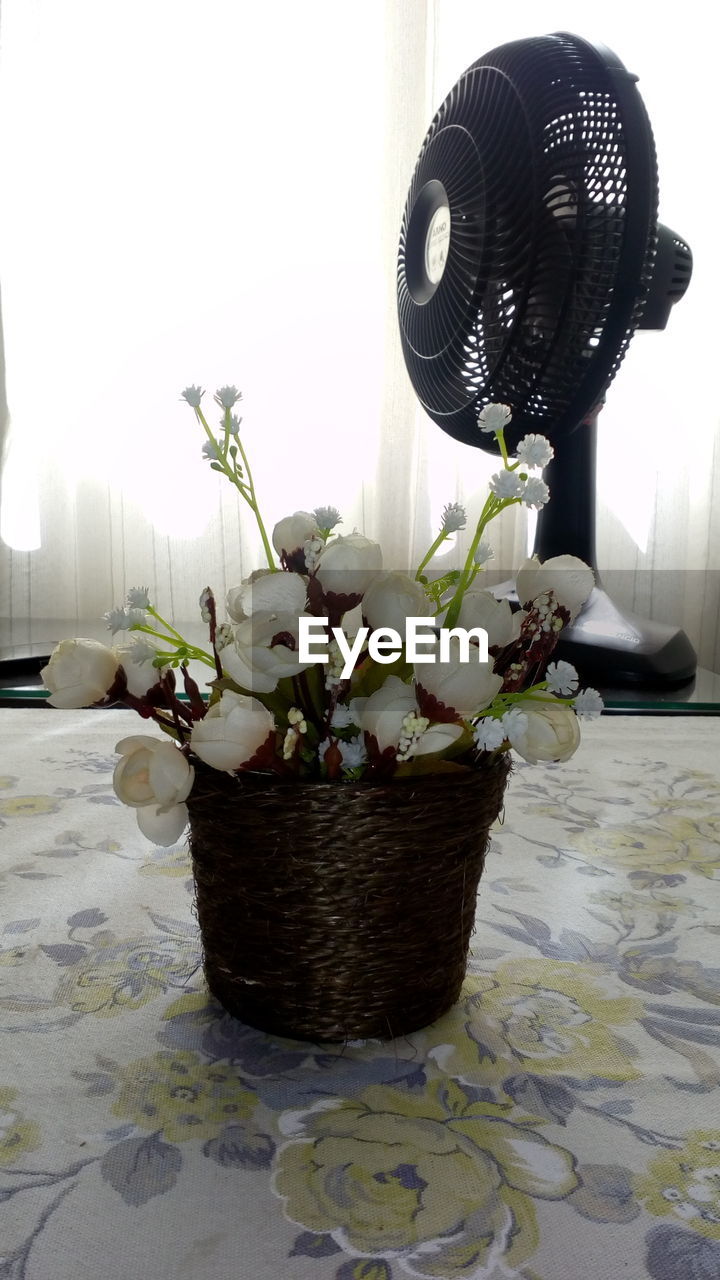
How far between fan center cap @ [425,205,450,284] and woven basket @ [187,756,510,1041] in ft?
2.81

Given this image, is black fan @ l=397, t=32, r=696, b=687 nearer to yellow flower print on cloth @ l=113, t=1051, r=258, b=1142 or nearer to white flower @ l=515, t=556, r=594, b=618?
white flower @ l=515, t=556, r=594, b=618

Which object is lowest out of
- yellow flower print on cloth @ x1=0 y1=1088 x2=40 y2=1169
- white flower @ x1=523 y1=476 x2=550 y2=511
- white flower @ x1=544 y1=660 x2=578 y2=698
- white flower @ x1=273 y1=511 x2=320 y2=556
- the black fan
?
yellow flower print on cloth @ x1=0 y1=1088 x2=40 y2=1169

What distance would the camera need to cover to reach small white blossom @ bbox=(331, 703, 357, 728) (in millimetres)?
417

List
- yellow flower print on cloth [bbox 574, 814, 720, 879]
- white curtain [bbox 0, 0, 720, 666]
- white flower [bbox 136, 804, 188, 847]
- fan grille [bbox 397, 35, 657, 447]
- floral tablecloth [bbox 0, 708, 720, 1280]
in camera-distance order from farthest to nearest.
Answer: white curtain [bbox 0, 0, 720, 666] < fan grille [bbox 397, 35, 657, 447] < yellow flower print on cloth [bbox 574, 814, 720, 879] < white flower [bbox 136, 804, 188, 847] < floral tablecloth [bbox 0, 708, 720, 1280]

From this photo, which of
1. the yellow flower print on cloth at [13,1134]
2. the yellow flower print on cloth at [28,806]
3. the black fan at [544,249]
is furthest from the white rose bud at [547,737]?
the black fan at [544,249]

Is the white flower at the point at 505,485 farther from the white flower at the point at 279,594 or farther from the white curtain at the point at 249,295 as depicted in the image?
the white curtain at the point at 249,295

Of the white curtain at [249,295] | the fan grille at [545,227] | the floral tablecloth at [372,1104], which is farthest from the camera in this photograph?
the white curtain at [249,295]

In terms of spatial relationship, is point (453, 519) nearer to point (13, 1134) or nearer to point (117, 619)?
point (117, 619)

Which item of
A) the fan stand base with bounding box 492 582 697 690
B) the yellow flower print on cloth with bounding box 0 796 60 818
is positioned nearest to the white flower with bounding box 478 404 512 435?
the yellow flower print on cloth with bounding box 0 796 60 818

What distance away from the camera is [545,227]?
1.02m

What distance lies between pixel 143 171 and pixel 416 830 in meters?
2.24

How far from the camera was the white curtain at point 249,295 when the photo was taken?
226 centimetres

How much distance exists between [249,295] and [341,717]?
2.09 m

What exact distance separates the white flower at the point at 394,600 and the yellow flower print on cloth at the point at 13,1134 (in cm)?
23
